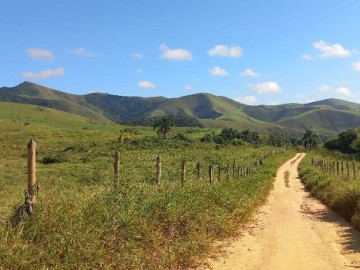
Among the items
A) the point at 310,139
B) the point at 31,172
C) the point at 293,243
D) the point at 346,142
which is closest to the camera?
the point at 31,172

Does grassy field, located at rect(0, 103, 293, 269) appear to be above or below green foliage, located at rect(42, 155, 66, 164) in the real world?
above

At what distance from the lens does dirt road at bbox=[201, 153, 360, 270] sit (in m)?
10.3

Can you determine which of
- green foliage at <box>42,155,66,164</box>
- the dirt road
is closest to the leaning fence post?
the dirt road

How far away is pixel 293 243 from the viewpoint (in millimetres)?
12539

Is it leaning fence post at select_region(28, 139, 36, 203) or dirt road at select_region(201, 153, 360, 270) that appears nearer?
leaning fence post at select_region(28, 139, 36, 203)

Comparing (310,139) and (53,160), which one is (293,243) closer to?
(53,160)

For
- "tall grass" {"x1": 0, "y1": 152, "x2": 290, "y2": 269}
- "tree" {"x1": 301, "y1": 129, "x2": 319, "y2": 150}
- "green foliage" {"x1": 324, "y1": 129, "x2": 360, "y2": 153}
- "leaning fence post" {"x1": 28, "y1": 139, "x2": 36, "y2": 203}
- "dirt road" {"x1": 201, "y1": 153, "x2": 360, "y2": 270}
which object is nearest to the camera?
"tall grass" {"x1": 0, "y1": 152, "x2": 290, "y2": 269}

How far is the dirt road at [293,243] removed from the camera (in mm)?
10344

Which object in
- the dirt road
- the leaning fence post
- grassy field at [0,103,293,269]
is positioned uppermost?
the leaning fence post

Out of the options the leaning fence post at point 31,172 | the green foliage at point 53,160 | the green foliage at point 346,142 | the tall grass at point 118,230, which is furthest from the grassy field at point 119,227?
the green foliage at point 346,142

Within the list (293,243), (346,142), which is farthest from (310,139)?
(293,243)

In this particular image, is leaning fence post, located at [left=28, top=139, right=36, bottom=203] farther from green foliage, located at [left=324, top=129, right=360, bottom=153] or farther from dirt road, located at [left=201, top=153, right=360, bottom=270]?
green foliage, located at [left=324, top=129, right=360, bottom=153]

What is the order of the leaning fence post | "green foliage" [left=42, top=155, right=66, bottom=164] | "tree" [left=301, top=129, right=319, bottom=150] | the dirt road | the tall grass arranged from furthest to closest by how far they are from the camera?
"tree" [left=301, top=129, right=319, bottom=150], "green foliage" [left=42, top=155, right=66, bottom=164], the dirt road, the leaning fence post, the tall grass

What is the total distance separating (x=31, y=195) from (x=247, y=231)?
26.8 feet
